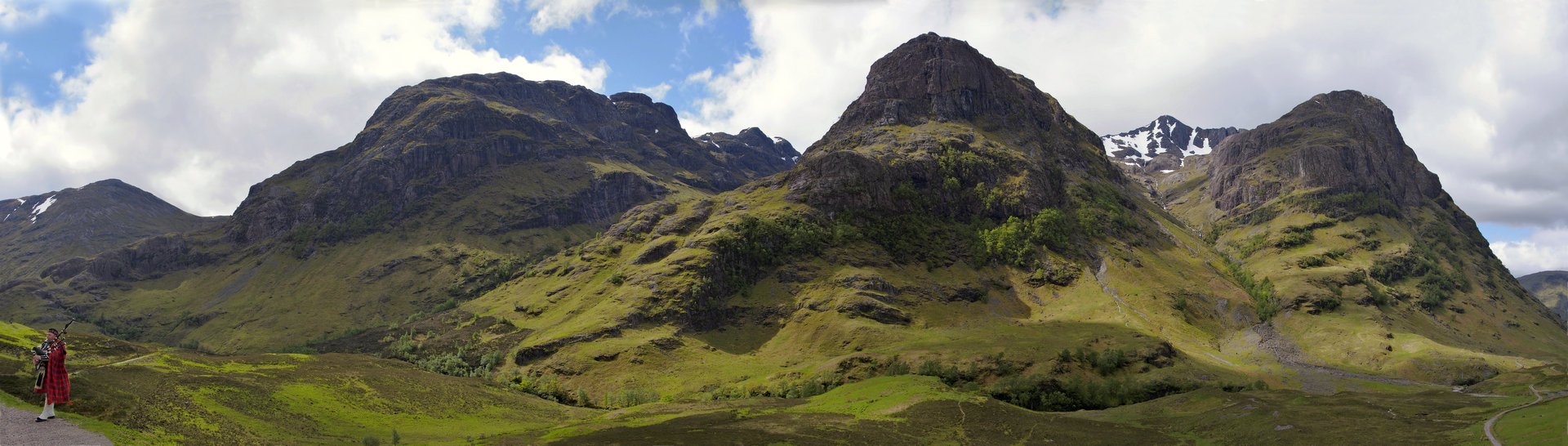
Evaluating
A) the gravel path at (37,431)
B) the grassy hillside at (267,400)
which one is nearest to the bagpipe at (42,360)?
the gravel path at (37,431)

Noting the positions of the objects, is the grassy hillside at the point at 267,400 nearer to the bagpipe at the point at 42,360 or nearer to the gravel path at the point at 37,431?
the gravel path at the point at 37,431

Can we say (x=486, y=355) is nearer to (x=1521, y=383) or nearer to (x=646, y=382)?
(x=646, y=382)

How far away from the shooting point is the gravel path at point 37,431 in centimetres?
4297

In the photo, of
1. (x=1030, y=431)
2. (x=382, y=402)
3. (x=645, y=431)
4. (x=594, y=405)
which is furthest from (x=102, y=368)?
(x=1030, y=431)

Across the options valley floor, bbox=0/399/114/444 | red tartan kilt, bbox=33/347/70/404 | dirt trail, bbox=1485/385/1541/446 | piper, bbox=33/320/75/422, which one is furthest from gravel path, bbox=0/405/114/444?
dirt trail, bbox=1485/385/1541/446

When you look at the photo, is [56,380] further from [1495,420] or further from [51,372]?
[1495,420]

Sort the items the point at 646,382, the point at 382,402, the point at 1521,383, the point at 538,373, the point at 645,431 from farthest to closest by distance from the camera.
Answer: the point at 538,373
the point at 646,382
the point at 1521,383
the point at 382,402
the point at 645,431

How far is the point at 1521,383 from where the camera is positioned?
115188 millimetres

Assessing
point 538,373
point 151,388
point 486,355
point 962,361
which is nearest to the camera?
point 151,388

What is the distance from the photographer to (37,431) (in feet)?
145

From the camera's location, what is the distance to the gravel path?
42969 millimetres

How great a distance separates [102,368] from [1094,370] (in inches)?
6480

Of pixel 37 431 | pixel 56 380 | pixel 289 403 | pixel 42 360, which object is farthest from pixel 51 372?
pixel 289 403

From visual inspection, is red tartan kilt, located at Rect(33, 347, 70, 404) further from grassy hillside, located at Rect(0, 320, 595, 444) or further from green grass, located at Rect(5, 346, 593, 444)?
green grass, located at Rect(5, 346, 593, 444)
